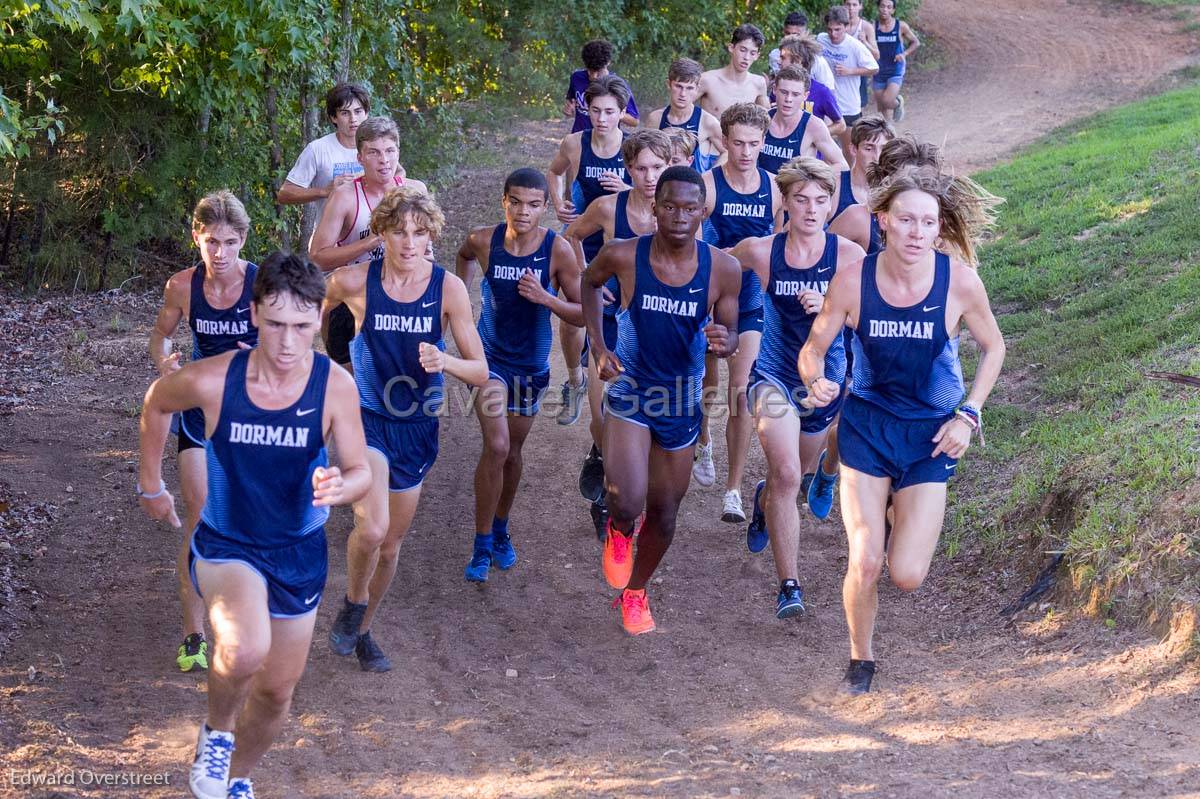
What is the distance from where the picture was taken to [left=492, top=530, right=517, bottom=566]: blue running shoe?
7.34 metres

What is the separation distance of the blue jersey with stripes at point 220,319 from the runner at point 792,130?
4435 millimetres

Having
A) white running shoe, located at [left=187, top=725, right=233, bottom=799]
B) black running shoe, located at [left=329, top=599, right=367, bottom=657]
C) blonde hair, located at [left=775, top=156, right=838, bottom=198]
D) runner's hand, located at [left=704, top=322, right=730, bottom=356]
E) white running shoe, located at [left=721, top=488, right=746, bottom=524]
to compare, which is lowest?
black running shoe, located at [left=329, top=599, right=367, bottom=657]

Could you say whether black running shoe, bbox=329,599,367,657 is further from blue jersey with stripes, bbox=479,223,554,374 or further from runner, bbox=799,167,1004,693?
runner, bbox=799,167,1004,693


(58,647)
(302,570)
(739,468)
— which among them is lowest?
(58,647)

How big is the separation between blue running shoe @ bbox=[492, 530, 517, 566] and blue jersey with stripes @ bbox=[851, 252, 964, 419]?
255cm

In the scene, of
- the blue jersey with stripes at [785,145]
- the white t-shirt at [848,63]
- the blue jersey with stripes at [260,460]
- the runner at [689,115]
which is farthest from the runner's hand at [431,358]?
the white t-shirt at [848,63]

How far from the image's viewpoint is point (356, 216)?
7188 millimetres

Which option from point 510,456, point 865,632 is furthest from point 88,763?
point 865,632

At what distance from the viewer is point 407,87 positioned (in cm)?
1365

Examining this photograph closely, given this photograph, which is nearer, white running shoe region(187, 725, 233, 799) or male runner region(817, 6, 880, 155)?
white running shoe region(187, 725, 233, 799)

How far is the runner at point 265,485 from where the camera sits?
175 inches

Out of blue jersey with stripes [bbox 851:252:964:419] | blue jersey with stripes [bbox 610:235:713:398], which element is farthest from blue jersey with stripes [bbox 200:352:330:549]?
blue jersey with stripes [bbox 851:252:964:419]

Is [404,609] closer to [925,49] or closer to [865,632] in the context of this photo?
Result: [865,632]

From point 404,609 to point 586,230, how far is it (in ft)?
8.46
